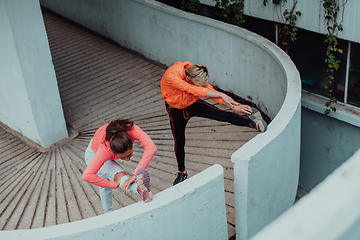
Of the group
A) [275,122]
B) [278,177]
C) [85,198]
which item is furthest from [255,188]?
[85,198]

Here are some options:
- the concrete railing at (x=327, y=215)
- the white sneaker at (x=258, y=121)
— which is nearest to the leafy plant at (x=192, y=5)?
the white sneaker at (x=258, y=121)

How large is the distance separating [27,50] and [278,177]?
3833 millimetres

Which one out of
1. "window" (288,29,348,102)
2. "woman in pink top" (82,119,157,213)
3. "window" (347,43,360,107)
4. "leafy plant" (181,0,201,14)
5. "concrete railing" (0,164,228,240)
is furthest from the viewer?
"leafy plant" (181,0,201,14)

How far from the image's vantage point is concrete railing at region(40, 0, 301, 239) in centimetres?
382

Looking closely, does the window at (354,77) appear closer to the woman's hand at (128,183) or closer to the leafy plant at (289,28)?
the leafy plant at (289,28)

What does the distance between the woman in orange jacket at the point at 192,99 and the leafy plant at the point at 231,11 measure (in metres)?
4.14

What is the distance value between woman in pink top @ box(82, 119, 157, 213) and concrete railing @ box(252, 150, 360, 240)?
8.59 feet

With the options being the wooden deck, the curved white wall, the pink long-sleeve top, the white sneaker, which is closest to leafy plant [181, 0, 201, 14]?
the wooden deck

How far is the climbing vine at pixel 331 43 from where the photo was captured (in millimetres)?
6207

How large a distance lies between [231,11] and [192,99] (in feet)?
14.6

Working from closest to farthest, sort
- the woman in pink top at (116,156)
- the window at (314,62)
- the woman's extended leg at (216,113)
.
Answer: the woman in pink top at (116,156) → the woman's extended leg at (216,113) → the window at (314,62)

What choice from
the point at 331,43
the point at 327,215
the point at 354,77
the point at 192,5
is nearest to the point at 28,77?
the point at 192,5

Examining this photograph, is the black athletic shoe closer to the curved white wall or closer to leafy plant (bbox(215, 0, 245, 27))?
the curved white wall

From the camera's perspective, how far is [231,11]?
8.03m
